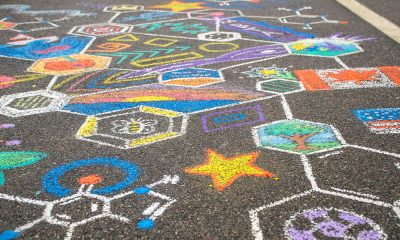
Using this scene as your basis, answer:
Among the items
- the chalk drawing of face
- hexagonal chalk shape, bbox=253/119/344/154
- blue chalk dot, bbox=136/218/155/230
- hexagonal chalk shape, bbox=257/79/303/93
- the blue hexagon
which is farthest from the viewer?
the blue hexagon

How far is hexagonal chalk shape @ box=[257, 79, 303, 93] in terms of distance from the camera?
5.21 metres

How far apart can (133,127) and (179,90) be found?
1.10m

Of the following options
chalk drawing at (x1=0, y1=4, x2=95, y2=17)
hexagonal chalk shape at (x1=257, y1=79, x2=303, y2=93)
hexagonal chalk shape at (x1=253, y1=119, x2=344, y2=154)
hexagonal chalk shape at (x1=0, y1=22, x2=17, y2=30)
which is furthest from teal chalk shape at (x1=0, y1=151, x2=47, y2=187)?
chalk drawing at (x1=0, y1=4, x2=95, y2=17)

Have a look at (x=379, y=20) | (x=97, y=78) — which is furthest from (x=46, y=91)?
(x=379, y=20)

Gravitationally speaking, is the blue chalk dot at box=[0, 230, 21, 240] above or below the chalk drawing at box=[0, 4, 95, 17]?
below

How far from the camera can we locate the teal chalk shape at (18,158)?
368cm

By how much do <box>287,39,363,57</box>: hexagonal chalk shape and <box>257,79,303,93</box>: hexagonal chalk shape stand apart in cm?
131

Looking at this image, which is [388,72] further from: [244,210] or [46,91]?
[46,91]

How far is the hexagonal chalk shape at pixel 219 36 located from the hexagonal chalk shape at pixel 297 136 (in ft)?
11.2

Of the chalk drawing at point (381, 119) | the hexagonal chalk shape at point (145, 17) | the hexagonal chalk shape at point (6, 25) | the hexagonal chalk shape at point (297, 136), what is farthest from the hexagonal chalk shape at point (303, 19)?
the hexagonal chalk shape at point (6, 25)

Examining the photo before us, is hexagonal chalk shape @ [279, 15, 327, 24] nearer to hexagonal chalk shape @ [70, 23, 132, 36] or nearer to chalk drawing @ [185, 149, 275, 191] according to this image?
hexagonal chalk shape @ [70, 23, 132, 36]

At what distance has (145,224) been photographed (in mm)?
2895

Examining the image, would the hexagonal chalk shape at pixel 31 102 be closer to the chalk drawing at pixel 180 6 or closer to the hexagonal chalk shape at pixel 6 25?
the hexagonal chalk shape at pixel 6 25

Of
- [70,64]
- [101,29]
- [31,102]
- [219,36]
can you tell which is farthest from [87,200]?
[101,29]
